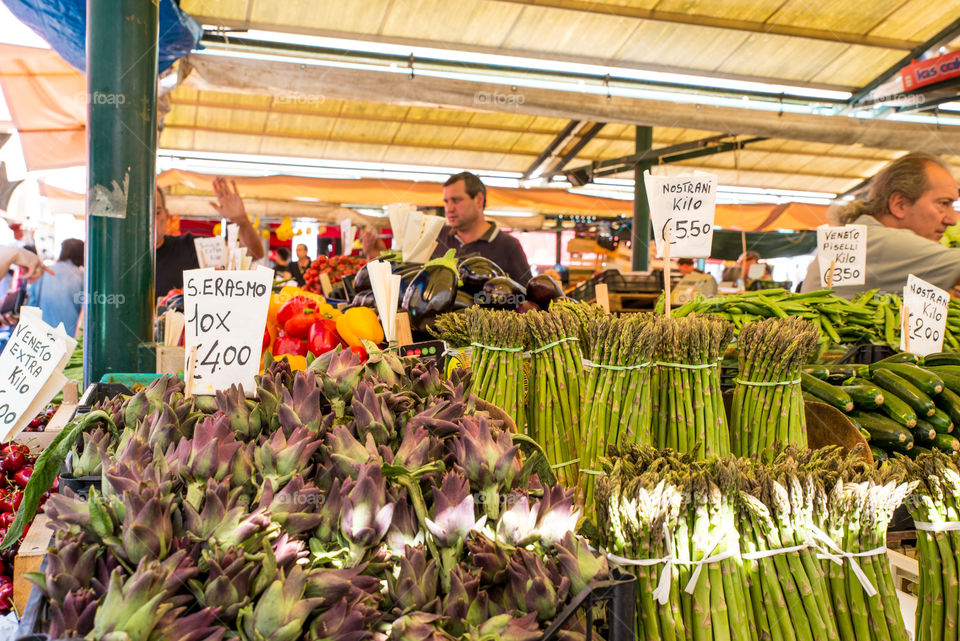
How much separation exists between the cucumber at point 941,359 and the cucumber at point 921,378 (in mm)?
314

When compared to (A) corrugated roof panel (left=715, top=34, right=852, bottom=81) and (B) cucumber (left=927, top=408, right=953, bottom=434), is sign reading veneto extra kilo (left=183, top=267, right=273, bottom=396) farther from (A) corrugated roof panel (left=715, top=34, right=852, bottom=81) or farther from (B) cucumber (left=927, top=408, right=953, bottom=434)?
(A) corrugated roof panel (left=715, top=34, right=852, bottom=81)

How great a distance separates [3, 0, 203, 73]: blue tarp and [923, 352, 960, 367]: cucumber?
4.01m

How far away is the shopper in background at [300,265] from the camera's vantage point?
741 centimetres

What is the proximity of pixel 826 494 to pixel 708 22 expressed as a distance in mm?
6888

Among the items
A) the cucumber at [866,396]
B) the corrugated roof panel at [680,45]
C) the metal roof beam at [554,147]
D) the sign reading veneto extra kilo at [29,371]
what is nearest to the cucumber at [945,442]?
the cucumber at [866,396]

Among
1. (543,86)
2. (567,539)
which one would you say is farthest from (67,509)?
(543,86)

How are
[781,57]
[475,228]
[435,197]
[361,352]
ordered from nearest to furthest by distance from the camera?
1. [361,352]
2. [475,228]
3. [781,57]
4. [435,197]

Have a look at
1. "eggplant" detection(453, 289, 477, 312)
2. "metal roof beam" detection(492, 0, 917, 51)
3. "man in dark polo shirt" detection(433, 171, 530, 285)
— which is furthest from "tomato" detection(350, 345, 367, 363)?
"metal roof beam" detection(492, 0, 917, 51)

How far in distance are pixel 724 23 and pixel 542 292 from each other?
5694mm

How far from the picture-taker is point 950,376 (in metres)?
2.30

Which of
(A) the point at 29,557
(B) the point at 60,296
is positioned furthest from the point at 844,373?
(B) the point at 60,296

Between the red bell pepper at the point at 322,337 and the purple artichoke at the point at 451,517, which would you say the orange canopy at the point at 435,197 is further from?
the purple artichoke at the point at 451,517

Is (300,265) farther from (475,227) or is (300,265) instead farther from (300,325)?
(300,325)

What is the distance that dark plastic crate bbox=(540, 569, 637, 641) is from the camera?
832mm
